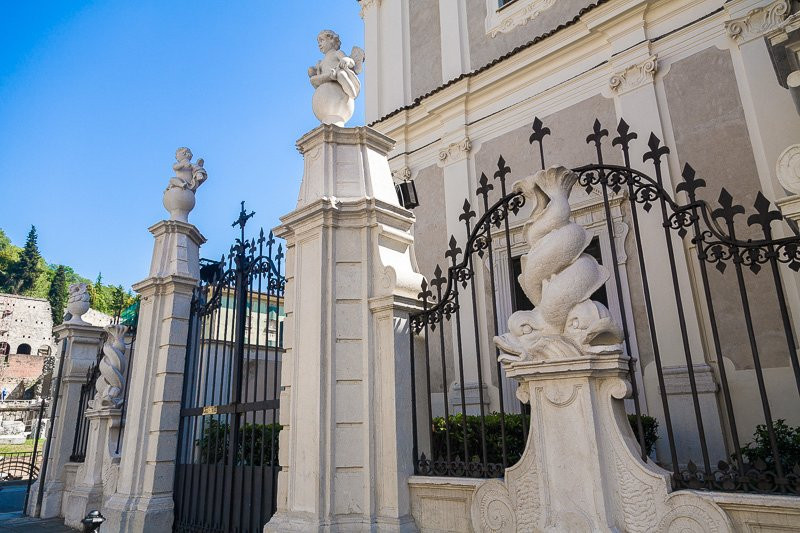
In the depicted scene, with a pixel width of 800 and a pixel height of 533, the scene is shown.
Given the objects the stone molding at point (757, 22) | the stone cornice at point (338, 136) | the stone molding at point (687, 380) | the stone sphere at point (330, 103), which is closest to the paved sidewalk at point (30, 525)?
the stone cornice at point (338, 136)

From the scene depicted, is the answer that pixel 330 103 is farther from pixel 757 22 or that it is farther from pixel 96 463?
pixel 96 463

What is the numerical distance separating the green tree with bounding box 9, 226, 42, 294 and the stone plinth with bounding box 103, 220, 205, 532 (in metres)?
81.4

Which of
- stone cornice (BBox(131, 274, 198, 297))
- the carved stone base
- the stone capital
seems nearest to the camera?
the carved stone base

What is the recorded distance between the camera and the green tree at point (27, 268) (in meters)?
73.5

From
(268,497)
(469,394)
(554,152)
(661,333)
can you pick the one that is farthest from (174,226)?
(661,333)

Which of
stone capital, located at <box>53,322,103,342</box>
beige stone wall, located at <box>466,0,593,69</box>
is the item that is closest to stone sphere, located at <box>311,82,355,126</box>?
beige stone wall, located at <box>466,0,593,69</box>

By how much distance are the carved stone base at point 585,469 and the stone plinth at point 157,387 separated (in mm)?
5093

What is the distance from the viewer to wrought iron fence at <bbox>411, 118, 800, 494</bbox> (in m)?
3.01

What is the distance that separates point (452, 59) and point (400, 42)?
1.82 m

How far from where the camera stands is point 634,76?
27.6 feet

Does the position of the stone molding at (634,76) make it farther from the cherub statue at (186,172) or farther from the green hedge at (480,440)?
the cherub statue at (186,172)

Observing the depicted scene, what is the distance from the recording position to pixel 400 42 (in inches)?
493

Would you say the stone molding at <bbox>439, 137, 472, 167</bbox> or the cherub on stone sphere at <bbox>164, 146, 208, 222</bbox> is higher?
the stone molding at <bbox>439, 137, 472, 167</bbox>

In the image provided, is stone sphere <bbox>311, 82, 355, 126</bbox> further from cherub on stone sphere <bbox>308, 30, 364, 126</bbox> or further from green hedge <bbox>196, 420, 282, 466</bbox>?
green hedge <bbox>196, 420, 282, 466</bbox>
